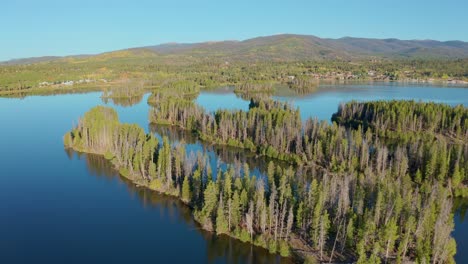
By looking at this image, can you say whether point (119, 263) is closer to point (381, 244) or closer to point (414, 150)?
point (381, 244)

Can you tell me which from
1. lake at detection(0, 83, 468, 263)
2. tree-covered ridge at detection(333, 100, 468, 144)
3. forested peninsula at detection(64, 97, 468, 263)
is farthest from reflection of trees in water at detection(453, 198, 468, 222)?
tree-covered ridge at detection(333, 100, 468, 144)

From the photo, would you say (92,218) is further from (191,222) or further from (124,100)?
(124,100)

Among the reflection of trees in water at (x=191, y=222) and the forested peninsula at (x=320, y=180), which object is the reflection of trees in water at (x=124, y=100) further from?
the reflection of trees in water at (x=191, y=222)

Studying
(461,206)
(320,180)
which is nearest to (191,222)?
(320,180)

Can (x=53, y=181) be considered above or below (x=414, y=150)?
below

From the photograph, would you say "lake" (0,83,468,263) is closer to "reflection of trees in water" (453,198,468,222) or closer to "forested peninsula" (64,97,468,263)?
"reflection of trees in water" (453,198,468,222)

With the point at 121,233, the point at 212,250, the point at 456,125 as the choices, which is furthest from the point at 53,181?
the point at 456,125

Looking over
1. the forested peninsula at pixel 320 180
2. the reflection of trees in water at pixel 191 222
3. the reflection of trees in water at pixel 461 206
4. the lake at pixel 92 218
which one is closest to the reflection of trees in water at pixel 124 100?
the forested peninsula at pixel 320 180
